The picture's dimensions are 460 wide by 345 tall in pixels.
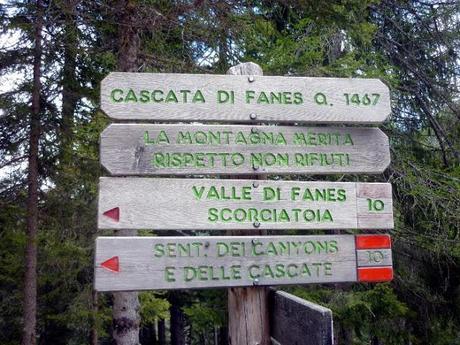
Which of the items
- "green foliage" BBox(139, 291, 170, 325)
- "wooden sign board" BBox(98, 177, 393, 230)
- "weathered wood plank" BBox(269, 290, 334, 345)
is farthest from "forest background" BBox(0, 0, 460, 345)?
"weathered wood plank" BBox(269, 290, 334, 345)

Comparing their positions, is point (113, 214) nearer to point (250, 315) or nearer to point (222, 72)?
point (250, 315)

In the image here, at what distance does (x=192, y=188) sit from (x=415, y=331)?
31.2ft

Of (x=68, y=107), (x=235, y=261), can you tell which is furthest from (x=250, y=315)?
(x=68, y=107)

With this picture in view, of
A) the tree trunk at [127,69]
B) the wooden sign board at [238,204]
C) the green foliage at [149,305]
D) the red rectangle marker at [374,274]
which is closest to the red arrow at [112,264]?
the wooden sign board at [238,204]

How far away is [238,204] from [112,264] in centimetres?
73

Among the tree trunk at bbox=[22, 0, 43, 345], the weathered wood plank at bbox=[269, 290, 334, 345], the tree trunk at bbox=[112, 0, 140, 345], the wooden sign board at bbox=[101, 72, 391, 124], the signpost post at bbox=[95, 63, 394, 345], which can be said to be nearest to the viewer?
the weathered wood plank at bbox=[269, 290, 334, 345]

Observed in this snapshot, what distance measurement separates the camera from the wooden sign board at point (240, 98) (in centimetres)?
293

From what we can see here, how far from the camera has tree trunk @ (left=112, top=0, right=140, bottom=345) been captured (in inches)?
263

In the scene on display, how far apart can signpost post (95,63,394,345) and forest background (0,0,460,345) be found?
141 inches

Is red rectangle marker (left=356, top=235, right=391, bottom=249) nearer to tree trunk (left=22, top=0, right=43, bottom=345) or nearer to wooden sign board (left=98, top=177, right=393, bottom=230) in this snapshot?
wooden sign board (left=98, top=177, right=393, bottom=230)

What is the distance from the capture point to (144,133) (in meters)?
2.88

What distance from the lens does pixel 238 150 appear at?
2945 millimetres

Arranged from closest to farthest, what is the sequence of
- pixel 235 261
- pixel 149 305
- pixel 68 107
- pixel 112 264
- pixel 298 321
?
1. pixel 298 321
2. pixel 112 264
3. pixel 235 261
4. pixel 68 107
5. pixel 149 305

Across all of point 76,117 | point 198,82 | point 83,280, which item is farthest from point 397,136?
point 83,280
